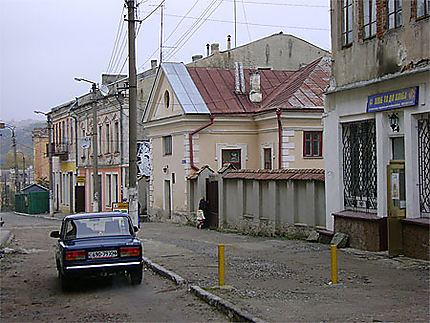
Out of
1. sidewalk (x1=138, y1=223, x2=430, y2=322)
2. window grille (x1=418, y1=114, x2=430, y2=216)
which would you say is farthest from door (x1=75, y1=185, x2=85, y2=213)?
window grille (x1=418, y1=114, x2=430, y2=216)

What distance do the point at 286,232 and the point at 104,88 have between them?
2296 cm

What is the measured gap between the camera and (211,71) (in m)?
32.2

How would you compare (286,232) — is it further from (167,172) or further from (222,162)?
(167,172)

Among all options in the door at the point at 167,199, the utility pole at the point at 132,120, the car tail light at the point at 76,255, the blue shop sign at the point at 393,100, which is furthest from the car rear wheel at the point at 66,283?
the door at the point at 167,199

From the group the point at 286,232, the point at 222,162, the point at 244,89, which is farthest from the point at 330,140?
the point at 244,89

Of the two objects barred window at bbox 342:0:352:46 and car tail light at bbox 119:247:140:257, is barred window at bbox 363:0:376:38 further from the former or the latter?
car tail light at bbox 119:247:140:257

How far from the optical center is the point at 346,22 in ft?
53.2

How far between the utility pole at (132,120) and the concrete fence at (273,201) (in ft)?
13.7

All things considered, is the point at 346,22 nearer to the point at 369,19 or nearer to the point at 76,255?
the point at 369,19

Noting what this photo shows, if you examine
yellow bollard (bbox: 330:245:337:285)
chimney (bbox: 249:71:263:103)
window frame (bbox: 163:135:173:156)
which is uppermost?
chimney (bbox: 249:71:263:103)

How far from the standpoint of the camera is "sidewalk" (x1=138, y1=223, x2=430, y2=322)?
28.9ft

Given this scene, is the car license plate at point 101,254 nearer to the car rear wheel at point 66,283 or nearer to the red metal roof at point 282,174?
the car rear wheel at point 66,283

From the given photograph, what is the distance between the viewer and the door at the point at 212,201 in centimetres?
2545

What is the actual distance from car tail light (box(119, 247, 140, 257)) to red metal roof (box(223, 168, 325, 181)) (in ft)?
24.5
